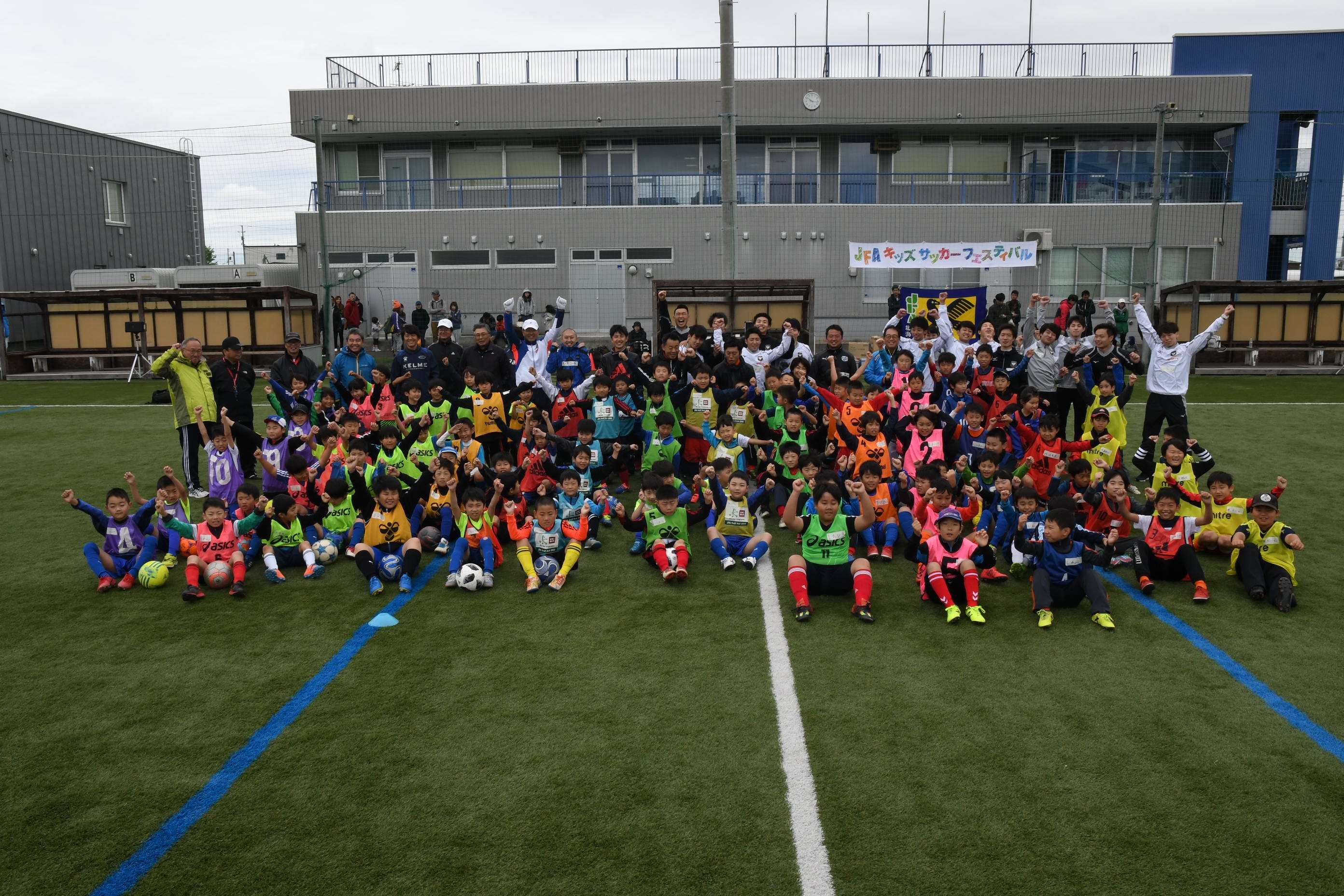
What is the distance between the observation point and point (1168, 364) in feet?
32.0

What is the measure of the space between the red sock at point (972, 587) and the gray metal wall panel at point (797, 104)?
23.4 metres

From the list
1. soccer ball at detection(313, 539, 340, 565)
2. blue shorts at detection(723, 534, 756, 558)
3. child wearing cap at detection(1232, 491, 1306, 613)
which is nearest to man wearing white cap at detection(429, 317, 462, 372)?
soccer ball at detection(313, 539, 340, 565)

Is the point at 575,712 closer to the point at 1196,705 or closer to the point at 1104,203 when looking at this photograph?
the point at 1196,705

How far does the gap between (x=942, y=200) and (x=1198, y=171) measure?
8166 mm

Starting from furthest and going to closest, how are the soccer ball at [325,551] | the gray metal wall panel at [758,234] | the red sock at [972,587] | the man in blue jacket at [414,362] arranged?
the gray metal wall panel at [758,234], the man in blue jacket at [414,362], the soccer ball at [325,551], the red sock at [972,587]

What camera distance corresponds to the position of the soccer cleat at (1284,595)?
22.2 feet

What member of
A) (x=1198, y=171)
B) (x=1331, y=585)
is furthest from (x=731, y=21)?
A: (x=1198, y=171)

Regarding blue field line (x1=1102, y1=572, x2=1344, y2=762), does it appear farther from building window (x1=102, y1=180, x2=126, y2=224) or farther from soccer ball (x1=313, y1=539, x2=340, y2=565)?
building window (x1=102, y1=180, x2=126, y2=224)

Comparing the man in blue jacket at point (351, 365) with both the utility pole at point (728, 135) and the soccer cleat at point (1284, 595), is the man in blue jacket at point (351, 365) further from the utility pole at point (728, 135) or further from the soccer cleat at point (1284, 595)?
the soccer cleat at point (1284, 595)

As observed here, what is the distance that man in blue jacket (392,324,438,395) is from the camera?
36.3ft

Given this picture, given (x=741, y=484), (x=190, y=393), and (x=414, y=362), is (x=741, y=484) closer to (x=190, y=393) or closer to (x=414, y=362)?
(x=414, y=362)

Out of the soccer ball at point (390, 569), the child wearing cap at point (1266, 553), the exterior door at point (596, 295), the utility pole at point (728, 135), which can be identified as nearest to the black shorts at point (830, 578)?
the child wearing cap at point (1266, 553)

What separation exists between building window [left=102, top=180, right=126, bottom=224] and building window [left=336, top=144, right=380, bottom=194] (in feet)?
28.8

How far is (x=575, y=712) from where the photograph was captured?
17.4ft
